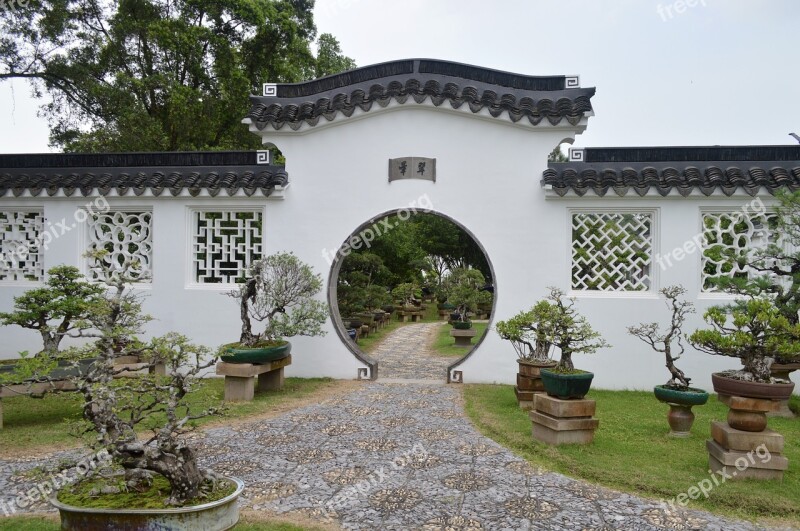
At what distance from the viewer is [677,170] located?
23.4 feet

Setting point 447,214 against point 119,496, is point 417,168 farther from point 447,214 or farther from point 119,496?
point 119,496

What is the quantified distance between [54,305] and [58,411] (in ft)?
3.84

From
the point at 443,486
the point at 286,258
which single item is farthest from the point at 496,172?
the point at 443,486

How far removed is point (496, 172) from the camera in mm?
7512

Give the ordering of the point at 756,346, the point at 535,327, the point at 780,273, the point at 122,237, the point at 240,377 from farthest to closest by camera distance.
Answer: the point at 122,237, the point at 240,377, the point at 535,327, the point at 780,273, the point at 756,346

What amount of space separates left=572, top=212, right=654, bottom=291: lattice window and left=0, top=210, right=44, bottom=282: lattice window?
7562 millimetres

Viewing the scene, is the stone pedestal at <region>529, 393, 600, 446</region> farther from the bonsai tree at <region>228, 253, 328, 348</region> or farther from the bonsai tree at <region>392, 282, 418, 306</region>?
the bonsai tree at <region>392, 282, 418, 306</region>

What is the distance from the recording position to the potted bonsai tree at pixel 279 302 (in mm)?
6766

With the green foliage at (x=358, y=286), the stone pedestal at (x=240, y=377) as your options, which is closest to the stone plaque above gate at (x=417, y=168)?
the stone pedestal at (x=240, y=377)

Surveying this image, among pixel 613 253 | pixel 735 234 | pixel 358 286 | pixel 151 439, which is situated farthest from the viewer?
pixel 358 286

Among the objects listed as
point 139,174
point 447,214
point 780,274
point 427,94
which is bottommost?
Result: point 780,274

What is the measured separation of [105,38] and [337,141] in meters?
8.47
